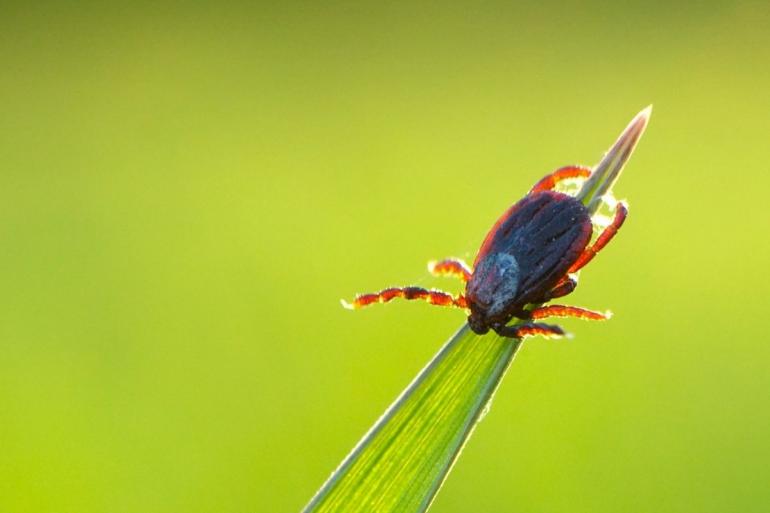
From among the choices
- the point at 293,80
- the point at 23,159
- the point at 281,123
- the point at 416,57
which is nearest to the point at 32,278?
the point at 23,159

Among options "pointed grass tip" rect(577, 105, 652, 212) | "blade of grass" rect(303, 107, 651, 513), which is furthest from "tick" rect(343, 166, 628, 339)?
"blade of grass" rect(303, 107, 651, 513)

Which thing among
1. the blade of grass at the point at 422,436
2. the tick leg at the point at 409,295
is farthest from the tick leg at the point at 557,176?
the blade of grass at the point at 422,436

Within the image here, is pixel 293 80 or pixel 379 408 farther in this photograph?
pixel 293 80

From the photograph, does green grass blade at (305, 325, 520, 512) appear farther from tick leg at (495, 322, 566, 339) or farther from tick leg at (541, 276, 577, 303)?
tick leg at (541, 276, 577, 303)

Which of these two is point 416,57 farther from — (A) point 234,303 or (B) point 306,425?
(B) point 306,425

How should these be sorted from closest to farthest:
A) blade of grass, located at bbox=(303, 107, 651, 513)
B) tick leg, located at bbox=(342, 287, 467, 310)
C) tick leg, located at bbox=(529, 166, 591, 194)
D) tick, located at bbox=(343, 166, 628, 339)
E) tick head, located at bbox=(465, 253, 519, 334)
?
blade of grass, located at bbox=(303, 107, 651, 513) < tick head, located at bbox=(465, 253, 519, 334) < tick, located at bbox=(343, 166, 628, 339) < tick leg, located at bbox=(529, 166, 591, 194) < tick leg, located at bbox=(342, 287, 467, 310)

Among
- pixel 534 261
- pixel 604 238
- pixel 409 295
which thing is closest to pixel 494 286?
pixel 534 261
